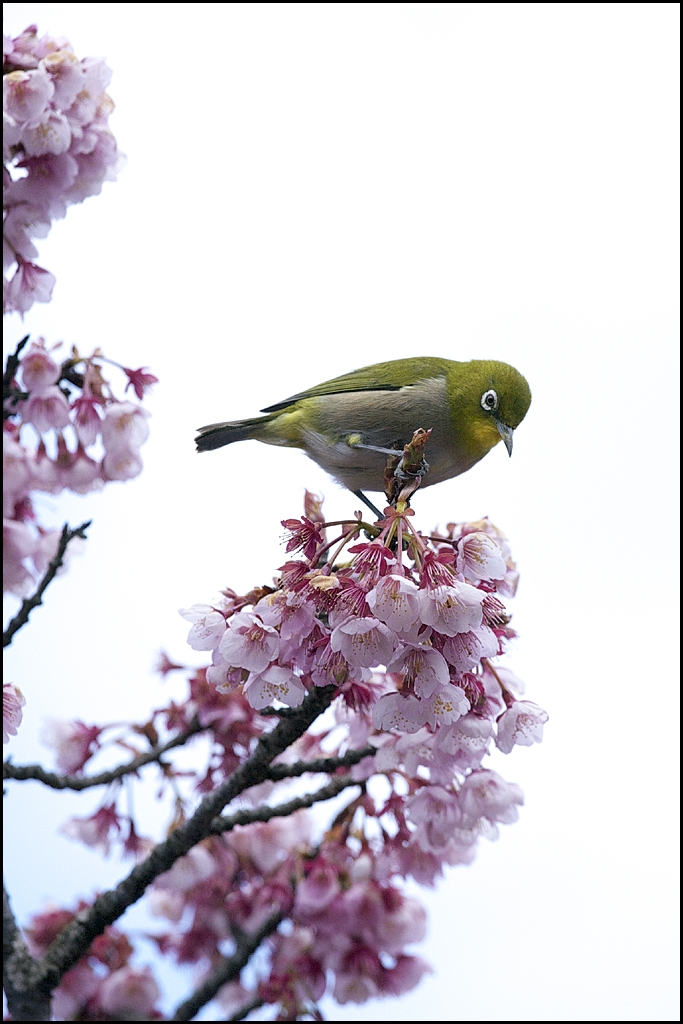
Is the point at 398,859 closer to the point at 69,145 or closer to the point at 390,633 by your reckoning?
the point at 390,633

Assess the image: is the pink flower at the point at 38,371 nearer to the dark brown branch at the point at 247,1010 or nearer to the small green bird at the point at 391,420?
the small green bird at the point at 391,420

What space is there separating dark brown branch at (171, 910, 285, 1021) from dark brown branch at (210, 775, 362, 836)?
1103mm

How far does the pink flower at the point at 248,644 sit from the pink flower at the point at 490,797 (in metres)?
0.99

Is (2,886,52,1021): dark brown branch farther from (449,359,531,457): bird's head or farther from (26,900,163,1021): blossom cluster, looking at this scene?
(449,359,531,457): bird's head

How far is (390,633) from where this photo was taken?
7.14ft

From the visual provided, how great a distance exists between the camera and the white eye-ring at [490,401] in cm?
372

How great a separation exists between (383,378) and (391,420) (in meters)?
0.31

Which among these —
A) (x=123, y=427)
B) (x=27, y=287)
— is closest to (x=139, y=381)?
(x=123, y=427)

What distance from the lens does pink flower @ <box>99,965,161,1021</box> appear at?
174 inches

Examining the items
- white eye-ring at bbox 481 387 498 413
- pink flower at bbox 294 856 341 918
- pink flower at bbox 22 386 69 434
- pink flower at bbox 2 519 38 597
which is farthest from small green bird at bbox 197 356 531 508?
pink flower at bbox 294 856 341 918

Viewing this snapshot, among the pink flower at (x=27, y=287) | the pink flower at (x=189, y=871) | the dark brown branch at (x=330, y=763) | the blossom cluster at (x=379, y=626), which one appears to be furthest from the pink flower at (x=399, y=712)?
the pink flower at (x=27, y=287)

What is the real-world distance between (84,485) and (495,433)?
1.85 meters

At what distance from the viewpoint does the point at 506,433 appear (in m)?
3.71

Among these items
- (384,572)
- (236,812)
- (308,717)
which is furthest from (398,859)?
(384,572)
